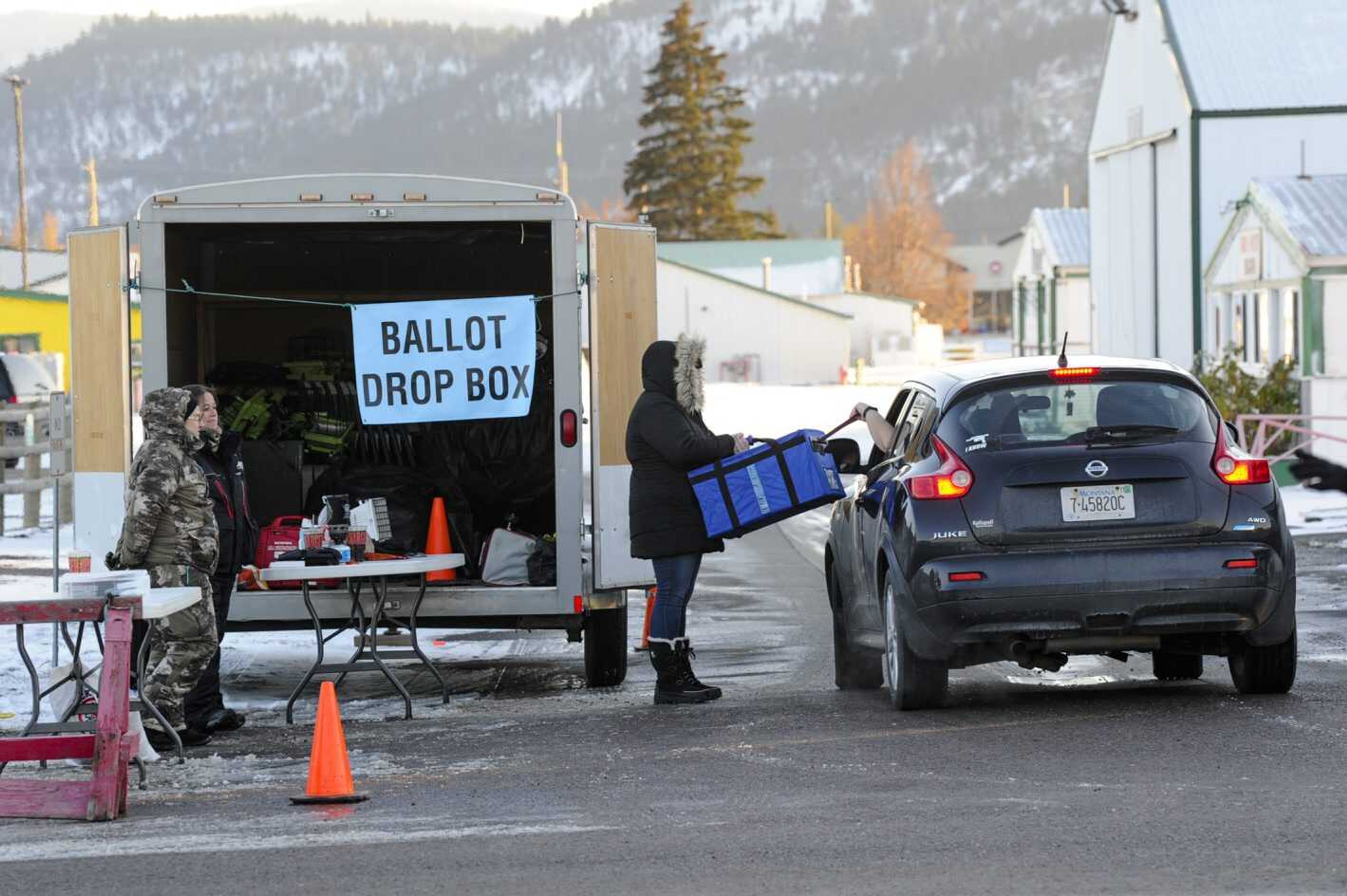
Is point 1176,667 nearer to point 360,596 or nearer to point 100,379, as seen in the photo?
point 360,596

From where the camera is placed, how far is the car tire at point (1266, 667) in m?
9.72

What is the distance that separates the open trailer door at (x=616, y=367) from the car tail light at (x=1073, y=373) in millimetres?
2484

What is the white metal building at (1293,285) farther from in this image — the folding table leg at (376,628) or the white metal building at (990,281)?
the white metal building at (990,281)

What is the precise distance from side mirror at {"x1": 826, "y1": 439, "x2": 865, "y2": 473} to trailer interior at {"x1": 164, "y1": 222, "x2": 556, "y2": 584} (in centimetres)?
233

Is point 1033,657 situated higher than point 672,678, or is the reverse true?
point 1033,657

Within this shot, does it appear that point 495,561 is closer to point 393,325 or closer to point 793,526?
point 393,325

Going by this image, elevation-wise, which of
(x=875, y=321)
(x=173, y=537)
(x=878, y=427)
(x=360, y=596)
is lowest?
(x=360, y=596)

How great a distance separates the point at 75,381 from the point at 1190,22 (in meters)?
30.2

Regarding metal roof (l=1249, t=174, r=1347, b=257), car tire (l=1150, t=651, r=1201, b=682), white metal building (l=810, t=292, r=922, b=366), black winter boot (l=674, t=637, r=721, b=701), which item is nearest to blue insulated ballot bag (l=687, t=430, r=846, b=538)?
black winter boot (l=674, t=637, r=721, b=701)

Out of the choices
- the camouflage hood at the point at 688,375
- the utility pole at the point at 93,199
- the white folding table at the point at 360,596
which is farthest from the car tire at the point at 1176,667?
the utility pole at the point at 93,199

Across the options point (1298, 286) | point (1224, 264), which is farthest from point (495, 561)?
point (1224, 264)

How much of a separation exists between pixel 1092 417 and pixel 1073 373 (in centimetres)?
31

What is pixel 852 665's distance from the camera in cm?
1116

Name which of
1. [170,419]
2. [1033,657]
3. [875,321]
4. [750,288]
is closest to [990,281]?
[875,321]
